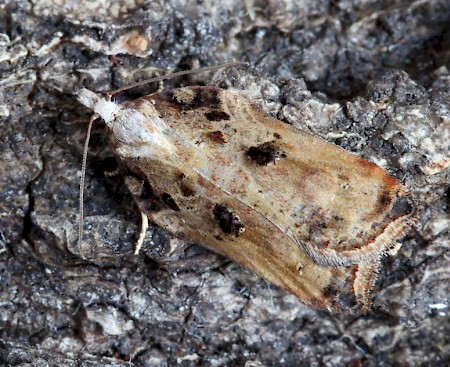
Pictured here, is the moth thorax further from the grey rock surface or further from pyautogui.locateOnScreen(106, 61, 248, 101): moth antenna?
the grey rock surface

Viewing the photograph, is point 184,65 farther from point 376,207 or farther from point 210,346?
point 210,346

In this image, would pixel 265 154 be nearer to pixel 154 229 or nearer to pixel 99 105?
pixel 154 229

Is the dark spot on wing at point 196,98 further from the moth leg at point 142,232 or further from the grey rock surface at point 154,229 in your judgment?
the moth leg at point 142,232

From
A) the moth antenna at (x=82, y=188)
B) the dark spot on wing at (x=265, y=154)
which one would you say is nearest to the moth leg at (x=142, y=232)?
the moth antenna at (x=82, y=188)

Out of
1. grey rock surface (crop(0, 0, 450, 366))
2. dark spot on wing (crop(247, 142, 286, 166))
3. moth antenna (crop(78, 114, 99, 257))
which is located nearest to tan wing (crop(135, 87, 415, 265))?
dark spot on wing (crop(247, 142, 286, 166))

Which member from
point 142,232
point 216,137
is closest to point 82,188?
point 142,232

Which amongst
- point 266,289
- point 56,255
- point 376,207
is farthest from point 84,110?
point 376,207
